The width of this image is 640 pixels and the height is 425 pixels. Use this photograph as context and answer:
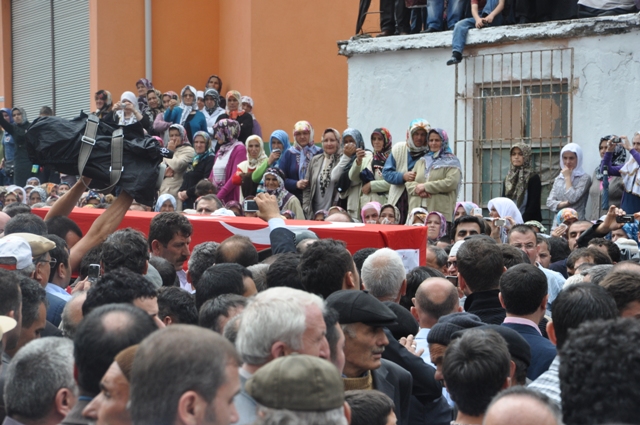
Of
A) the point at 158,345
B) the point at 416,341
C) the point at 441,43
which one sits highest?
the point at 441,43

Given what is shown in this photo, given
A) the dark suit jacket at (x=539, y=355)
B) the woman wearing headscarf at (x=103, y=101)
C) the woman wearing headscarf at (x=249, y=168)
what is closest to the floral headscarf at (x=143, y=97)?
the woman wearing headscarf at (x=103, y=101)

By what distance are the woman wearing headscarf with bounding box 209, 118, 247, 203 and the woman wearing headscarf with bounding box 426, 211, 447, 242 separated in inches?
134

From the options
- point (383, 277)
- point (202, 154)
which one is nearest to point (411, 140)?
point (202, 154)

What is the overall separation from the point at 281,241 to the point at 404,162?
5027mm

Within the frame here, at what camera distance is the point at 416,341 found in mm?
4938

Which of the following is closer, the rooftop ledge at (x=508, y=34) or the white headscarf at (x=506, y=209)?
the white headscarf at (x=506, y=209)

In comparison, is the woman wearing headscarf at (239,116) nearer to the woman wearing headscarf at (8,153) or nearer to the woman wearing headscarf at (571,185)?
the woman wearing headscarf at (8,153)

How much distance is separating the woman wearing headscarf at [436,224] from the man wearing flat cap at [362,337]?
19.1 ft

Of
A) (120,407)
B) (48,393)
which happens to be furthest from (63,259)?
(120,407)

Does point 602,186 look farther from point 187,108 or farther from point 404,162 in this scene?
point 187,108

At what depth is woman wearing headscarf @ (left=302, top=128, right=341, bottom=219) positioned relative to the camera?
11828mm

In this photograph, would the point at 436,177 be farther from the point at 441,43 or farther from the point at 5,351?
the point at 5,351

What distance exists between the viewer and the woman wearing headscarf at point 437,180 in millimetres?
10891

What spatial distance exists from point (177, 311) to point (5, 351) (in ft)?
2.83
